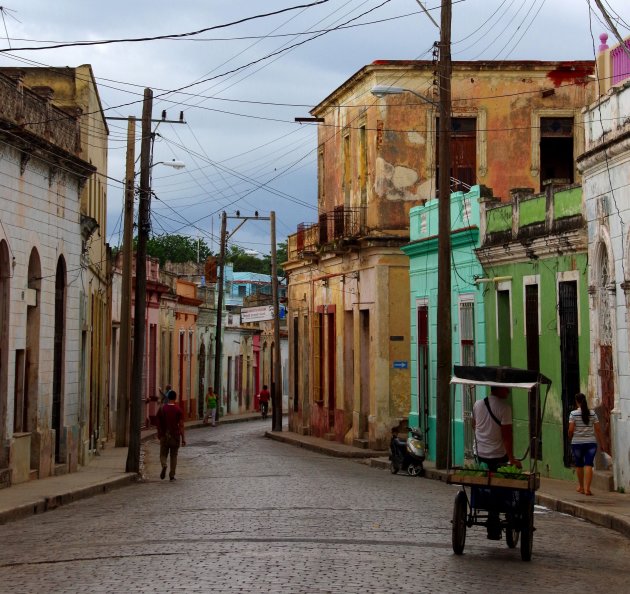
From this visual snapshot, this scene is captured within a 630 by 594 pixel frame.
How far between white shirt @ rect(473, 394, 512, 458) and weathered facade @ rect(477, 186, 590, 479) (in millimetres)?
8429

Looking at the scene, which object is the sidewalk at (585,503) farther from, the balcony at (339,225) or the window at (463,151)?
the balcony at (339,225)

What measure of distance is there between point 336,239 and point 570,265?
15.7m

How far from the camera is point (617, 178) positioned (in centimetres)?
2077

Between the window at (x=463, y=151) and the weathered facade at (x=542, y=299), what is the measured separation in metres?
8.35

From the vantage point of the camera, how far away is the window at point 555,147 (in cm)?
3694

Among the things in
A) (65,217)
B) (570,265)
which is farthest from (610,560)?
(65,217)

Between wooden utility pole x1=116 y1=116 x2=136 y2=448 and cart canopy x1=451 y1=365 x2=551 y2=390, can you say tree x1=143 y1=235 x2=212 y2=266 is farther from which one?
cart canopy x1=451 y1=365 x2=551 y2=390

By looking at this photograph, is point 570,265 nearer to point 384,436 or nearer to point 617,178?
point 617,178

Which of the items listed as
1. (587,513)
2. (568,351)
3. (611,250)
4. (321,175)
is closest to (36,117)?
(568,351)

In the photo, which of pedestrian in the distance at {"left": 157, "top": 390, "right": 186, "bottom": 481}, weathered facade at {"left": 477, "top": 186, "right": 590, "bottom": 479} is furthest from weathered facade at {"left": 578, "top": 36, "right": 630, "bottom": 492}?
pedestrian in the distance at {"left": 157, "top": 390, "right": 186, "bottom": 481}

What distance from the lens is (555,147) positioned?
122 ft

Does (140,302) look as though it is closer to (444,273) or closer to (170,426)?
(170,426)

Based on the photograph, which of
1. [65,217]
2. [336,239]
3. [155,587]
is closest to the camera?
[155,587]

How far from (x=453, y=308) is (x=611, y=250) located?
938cm
